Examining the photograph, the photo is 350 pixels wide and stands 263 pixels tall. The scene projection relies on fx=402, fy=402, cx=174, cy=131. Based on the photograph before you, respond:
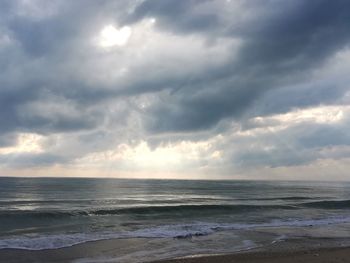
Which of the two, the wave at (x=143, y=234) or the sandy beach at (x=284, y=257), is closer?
the sandy beach at (x=284, y=257)

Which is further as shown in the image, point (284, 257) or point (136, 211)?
point (136, 211)

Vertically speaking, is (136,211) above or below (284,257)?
below

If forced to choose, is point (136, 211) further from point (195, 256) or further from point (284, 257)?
point (284, 257)

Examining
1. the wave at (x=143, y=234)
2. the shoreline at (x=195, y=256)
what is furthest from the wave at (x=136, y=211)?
the shoreline at (x=195, y=256)

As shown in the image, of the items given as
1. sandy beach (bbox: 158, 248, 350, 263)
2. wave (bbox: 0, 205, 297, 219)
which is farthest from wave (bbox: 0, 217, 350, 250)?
wave (bbox: 0, 205, 297, 219)

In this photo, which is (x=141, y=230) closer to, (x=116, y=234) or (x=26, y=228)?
(x=116, y=234)

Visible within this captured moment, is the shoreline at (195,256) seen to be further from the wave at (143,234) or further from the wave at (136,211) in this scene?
the wave at (136,211)

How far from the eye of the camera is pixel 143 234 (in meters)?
24.8

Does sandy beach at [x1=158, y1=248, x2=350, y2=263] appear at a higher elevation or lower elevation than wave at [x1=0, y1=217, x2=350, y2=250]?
higher

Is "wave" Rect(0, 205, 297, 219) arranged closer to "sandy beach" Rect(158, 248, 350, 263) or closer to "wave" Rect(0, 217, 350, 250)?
"wave" Rect(0, 217, 350, 250)

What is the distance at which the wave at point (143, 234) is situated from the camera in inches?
826

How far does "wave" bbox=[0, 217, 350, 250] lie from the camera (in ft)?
68.8

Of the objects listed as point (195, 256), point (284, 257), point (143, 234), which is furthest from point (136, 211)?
point (284, 257)

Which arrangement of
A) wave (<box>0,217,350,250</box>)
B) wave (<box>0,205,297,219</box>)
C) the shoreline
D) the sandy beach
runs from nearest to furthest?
the sandy beach < the shoreline < wave (<box>0,217,350,250</box>) < wave (<box>0,205,297,219</box>)
